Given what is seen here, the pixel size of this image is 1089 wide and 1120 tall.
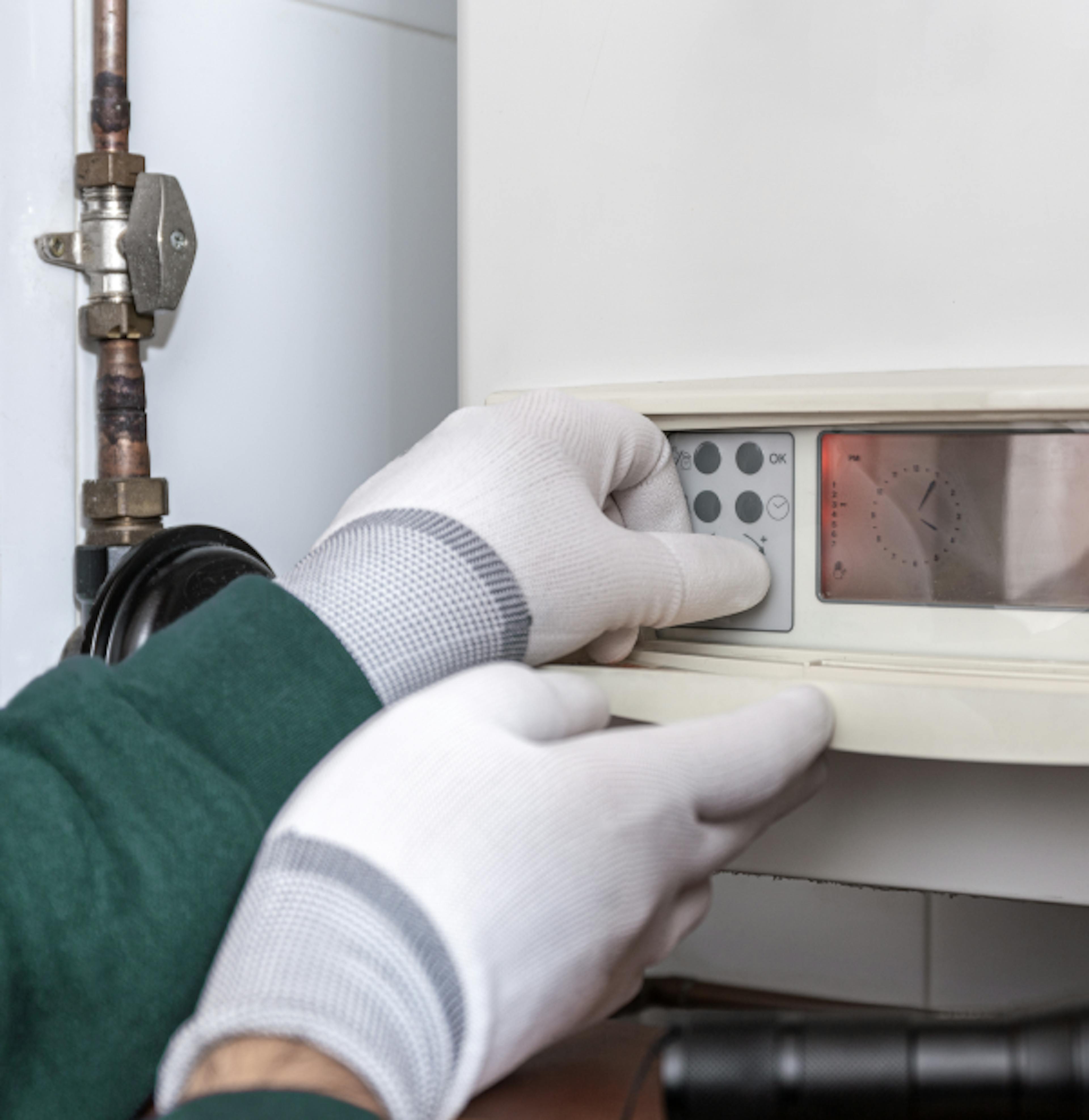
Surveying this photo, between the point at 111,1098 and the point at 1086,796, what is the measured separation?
381 mm

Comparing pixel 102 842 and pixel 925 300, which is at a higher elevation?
pixel 925 300

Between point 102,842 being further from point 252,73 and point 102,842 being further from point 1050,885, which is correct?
point 252,73

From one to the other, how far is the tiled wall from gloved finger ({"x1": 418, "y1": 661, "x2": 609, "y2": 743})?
317 millimetres

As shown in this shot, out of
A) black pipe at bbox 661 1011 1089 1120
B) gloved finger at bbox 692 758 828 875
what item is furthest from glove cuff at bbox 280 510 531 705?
black pipe at bbox 661 1011 1089 1120

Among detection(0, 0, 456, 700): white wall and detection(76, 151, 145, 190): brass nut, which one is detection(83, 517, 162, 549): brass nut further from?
detection(76, 151, 145, 190): brass nut

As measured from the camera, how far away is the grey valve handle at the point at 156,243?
0.66m

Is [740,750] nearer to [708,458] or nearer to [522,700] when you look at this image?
[522,700]

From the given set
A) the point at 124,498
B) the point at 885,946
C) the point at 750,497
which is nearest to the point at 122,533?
the point at 124,498

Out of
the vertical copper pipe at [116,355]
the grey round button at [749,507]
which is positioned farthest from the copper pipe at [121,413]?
the grey round button at [749,507]

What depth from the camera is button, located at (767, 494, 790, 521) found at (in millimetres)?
536

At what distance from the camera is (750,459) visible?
1.78 feet

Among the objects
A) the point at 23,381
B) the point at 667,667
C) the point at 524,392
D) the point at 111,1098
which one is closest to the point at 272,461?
the point at 23,381

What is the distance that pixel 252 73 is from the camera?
755 mm

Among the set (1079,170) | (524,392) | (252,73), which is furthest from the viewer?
(252,73)
